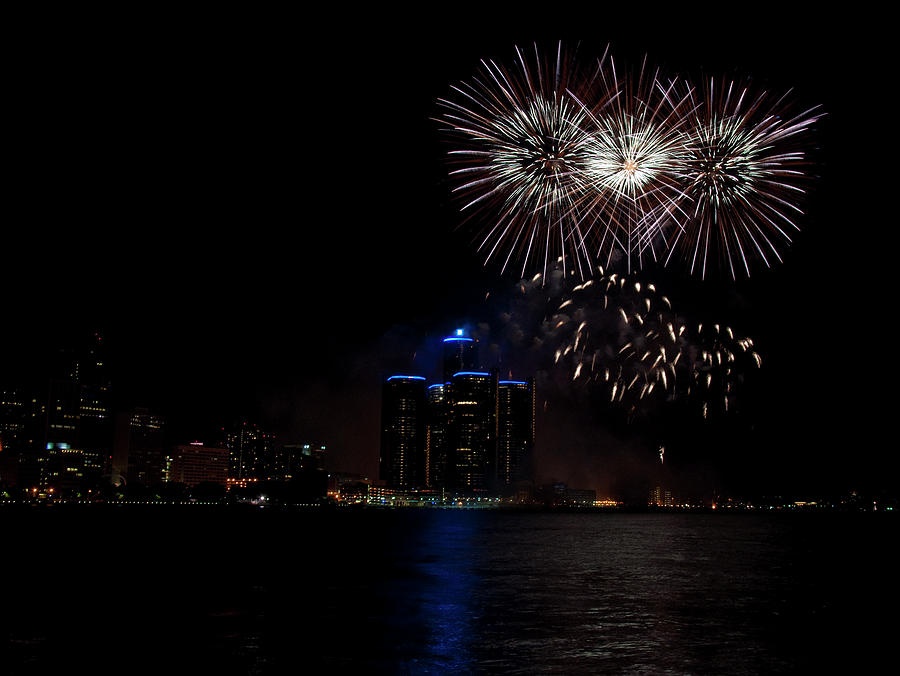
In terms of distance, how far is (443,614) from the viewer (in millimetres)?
27922

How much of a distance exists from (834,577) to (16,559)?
48.8 metres

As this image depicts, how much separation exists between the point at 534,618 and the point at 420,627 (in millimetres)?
3975

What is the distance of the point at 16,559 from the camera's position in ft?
162

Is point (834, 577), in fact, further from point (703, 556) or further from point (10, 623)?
point (10, 623)

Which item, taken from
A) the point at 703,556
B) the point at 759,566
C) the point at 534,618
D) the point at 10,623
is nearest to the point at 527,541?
the point at 703,556

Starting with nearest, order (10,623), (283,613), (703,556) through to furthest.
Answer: (10,623), (283,613), (703,556)

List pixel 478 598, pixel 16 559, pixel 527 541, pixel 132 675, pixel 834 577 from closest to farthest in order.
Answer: pixel 132 675, pixel 478 598, pixel 834 577, pixel 16 559, pixel 527 541

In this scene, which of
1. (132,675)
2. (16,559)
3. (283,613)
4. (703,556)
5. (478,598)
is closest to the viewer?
(132,675)

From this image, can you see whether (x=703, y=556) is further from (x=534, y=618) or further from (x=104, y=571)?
(x=104, y=571)

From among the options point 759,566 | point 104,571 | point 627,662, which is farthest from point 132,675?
point 759,566

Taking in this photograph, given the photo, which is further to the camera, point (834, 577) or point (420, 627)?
point (834, 577)

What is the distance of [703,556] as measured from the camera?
183ft

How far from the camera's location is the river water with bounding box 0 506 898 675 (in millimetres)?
19875

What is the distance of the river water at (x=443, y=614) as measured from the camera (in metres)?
19.9
